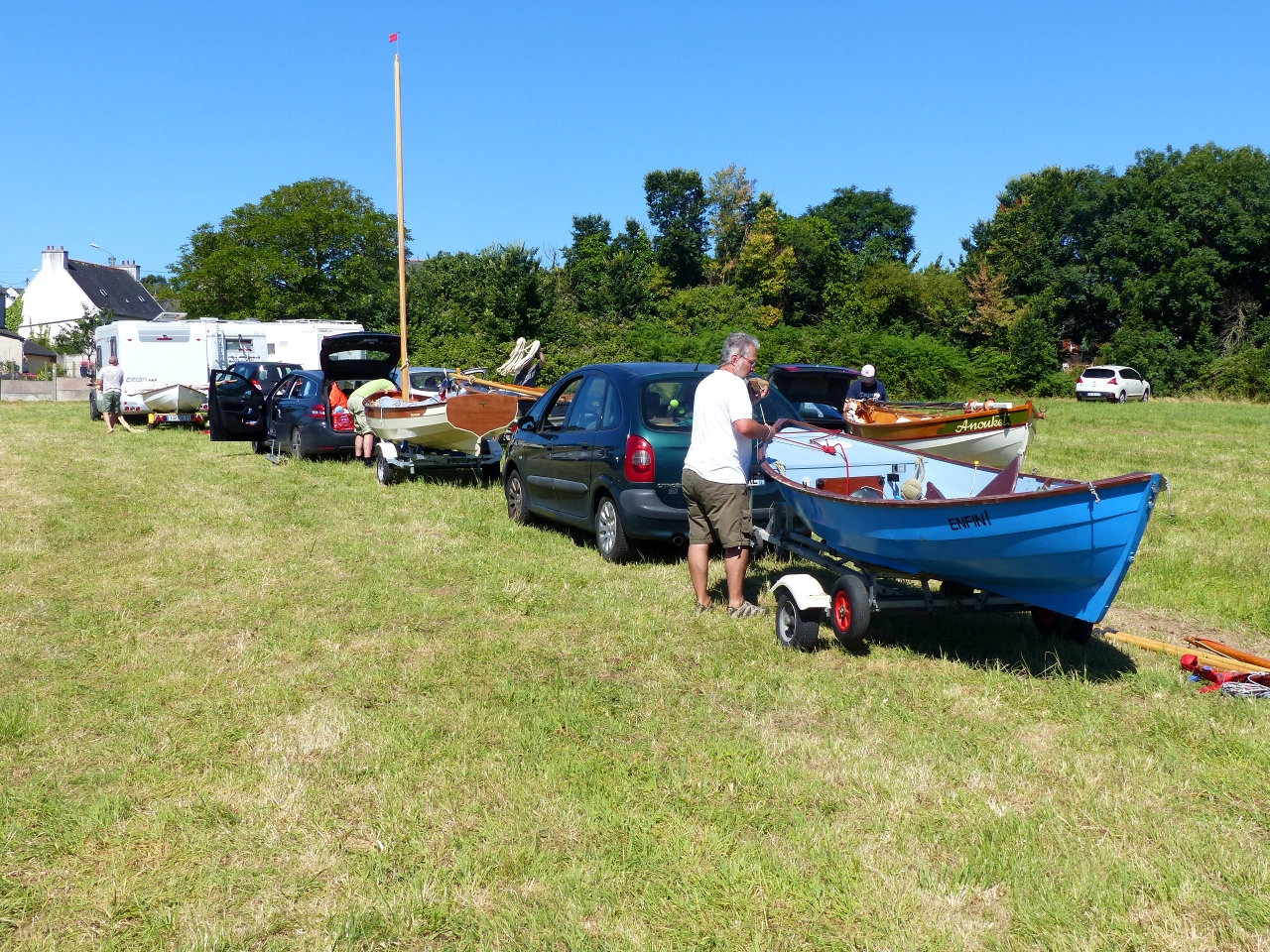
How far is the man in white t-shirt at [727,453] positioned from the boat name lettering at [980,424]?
25.3 ft

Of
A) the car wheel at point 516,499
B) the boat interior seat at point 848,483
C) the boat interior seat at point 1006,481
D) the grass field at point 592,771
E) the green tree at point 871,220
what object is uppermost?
the green tree at point 871,220

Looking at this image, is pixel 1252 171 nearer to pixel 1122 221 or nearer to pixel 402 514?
pixel 1122 221

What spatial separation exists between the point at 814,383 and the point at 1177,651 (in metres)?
11.0

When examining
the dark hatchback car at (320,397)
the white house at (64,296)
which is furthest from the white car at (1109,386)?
the white house at (64,296)

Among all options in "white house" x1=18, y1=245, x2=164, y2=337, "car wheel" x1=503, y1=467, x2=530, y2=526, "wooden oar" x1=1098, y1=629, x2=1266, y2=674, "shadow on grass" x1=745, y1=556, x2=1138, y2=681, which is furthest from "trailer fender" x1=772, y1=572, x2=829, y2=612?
"white house" x1=18, y1=245, x2=164, y2=337

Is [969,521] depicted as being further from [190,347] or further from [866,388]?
[190,347]

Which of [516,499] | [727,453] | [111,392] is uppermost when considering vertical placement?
[727,453]

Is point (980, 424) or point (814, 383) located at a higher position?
point (814, 383)

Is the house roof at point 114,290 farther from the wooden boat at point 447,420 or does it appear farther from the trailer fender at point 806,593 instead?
the trailer fender at point 806,593

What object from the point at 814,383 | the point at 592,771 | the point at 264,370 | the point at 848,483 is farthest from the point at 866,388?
the point at 264,370

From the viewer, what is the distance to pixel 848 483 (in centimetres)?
762

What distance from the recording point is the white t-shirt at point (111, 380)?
2359 cm

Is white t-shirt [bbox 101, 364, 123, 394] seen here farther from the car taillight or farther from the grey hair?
the grey hair

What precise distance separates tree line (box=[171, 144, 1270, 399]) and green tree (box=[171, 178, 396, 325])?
11 cm
